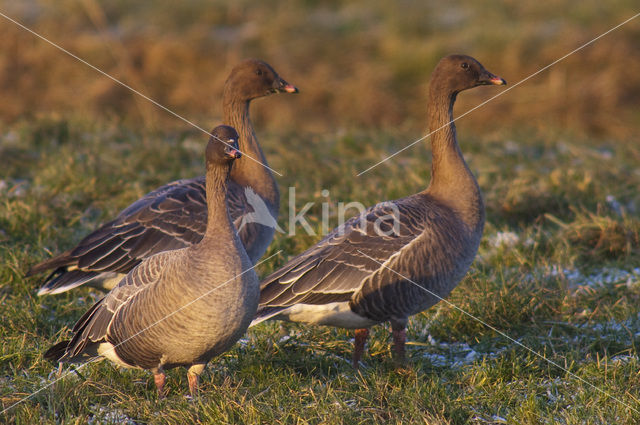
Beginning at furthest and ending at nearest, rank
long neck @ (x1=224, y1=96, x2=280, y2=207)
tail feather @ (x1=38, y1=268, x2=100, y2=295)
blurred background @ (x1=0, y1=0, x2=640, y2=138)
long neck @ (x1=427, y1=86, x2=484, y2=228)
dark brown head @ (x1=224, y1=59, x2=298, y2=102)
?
blurred background @ (x1=0, y1=0, x2=640, y2=138) < dark brown head @ (x1=224, y1=59, x2=298, y2=102) < long neck @ (x1=224, y1=96, x2=280, y2=207) < tail feather @ (x1=38, y1=268, x2=100, y2=295) < long neck @ (x1=427, y1=86, x2=484, y2=228)

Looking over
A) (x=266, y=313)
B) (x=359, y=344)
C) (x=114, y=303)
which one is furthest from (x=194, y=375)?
(x=359, y=344)

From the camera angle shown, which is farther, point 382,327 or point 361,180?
point 361,180

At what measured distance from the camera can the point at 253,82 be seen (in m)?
6.71

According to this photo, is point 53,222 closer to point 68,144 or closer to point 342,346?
point 68,144

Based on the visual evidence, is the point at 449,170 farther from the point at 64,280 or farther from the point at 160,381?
the point at 64,280

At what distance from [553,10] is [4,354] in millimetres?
15465

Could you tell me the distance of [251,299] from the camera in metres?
4.24

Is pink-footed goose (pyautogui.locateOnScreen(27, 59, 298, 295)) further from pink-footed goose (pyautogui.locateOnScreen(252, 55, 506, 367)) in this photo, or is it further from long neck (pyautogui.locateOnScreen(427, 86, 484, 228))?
long neck (pyautogui.locateOnScreen(427, 86, 484, 228))

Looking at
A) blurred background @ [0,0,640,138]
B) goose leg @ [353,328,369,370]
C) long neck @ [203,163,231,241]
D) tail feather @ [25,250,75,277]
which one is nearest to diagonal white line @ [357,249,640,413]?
goose leg @ [353,328,369,370]

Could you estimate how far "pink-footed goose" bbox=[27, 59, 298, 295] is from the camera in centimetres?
575

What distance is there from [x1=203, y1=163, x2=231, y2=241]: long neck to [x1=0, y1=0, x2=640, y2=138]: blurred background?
899 cm

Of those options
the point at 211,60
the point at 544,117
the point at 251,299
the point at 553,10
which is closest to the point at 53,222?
the point at 251,299

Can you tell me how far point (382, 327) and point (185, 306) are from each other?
2006 millimetres

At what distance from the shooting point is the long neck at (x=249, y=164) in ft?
20.7
